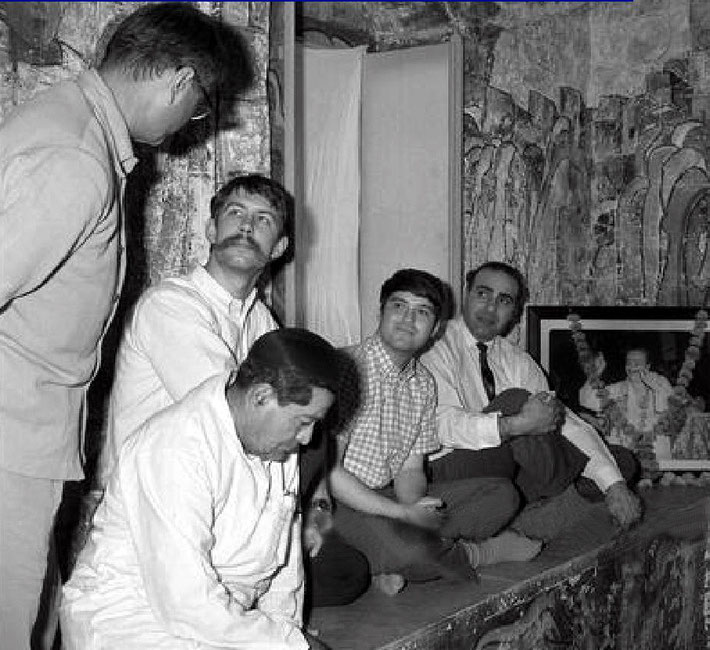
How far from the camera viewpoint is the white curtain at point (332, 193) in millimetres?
5613

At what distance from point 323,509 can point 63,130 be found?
5.41 ft

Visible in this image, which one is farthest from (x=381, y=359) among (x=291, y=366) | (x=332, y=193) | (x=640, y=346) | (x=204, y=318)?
(x=640, y=346)

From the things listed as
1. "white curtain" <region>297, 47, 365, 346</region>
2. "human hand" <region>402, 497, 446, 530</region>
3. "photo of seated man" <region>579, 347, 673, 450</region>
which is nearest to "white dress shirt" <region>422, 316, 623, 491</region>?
"human hand" <region>402, 497, 446, 530</region>

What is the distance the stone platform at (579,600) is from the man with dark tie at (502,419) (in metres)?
0.20

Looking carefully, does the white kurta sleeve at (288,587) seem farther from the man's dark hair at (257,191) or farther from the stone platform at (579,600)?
the man's dark hair at (257,191)

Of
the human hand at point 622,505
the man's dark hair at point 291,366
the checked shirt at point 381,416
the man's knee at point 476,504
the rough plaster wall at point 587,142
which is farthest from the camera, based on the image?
the rough plaster wall at point 587,142

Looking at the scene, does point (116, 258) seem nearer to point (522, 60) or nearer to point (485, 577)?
point (485, 577)

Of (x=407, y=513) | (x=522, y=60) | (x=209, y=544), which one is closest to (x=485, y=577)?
(x=407, y=513)

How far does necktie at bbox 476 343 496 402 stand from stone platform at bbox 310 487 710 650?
0.71 metres

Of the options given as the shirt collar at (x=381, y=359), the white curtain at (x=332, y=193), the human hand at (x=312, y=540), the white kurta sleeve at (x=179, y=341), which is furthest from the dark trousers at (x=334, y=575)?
the white curtain at (x=332, y=193)

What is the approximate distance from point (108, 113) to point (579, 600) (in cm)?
284

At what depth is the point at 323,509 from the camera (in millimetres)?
3209

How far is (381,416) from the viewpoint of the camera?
3689 mm

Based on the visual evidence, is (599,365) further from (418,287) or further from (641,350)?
(418,287)
